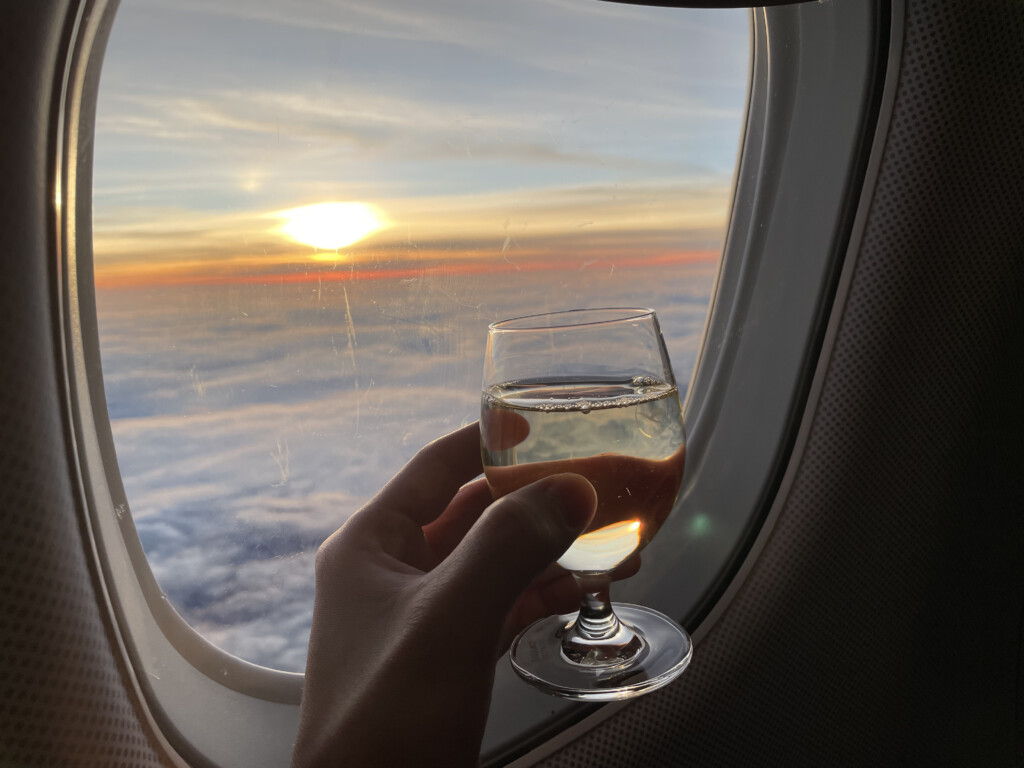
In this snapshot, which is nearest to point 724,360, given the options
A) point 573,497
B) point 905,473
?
point 905,473

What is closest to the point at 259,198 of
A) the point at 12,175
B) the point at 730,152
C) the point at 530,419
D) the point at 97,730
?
the point at 12,175

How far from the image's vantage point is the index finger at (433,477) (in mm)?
1084

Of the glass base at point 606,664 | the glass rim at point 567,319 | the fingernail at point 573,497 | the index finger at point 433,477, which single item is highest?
the glass rim at point 567,319

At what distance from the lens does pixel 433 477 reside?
1.12 m

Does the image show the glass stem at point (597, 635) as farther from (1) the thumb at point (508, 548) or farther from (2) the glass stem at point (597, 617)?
(1) the thumb at point (508, 548)

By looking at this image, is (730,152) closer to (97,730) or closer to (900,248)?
(900,248)

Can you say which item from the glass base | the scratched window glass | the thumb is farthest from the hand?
the scratched window glass

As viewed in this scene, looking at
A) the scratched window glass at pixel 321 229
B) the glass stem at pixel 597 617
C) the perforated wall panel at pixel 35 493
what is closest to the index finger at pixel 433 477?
the scratched window glass at pixel 321 229

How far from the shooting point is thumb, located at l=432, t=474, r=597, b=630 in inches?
29.7

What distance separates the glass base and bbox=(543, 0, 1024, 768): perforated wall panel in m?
0.16

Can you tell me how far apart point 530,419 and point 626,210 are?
70 cm

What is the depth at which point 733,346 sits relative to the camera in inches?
61.6

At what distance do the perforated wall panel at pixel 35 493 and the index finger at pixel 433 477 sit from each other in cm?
42

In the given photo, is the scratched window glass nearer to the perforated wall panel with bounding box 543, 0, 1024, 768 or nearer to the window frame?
the window frame
